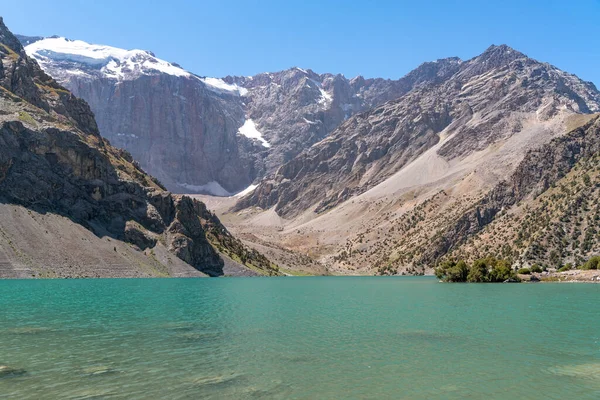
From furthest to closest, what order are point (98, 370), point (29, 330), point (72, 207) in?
1. point (72, 207)
2. point (29, 330)
3. point (98, 370)

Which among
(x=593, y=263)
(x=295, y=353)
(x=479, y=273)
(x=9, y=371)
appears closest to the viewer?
(x=9, y=371)

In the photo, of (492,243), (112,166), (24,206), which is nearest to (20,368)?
(24,206)

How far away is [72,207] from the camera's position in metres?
147

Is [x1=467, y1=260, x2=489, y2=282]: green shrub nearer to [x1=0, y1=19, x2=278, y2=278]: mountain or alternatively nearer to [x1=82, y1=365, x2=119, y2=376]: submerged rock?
[x1=0, y1=19, x2=278, y2=278]: mountain

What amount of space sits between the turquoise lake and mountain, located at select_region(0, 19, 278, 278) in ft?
249

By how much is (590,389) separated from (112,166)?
6662 inches

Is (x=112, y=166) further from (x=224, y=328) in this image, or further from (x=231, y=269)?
(x=224, y=328)

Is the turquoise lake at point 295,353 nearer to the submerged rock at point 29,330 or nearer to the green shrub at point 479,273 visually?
the submerged rock at point 29,330

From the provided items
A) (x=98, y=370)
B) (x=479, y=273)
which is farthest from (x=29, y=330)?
(x=479, y=273)

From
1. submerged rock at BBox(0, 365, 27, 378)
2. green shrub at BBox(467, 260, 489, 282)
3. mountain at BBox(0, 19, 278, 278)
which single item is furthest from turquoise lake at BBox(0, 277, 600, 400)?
green shrub at BBox(467, 260, 489, 282)

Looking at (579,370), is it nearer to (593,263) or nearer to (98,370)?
(98,370)

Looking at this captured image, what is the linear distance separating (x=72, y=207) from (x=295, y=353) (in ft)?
436

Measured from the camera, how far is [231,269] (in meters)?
184

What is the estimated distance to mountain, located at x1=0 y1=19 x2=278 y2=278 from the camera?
4961 inches
